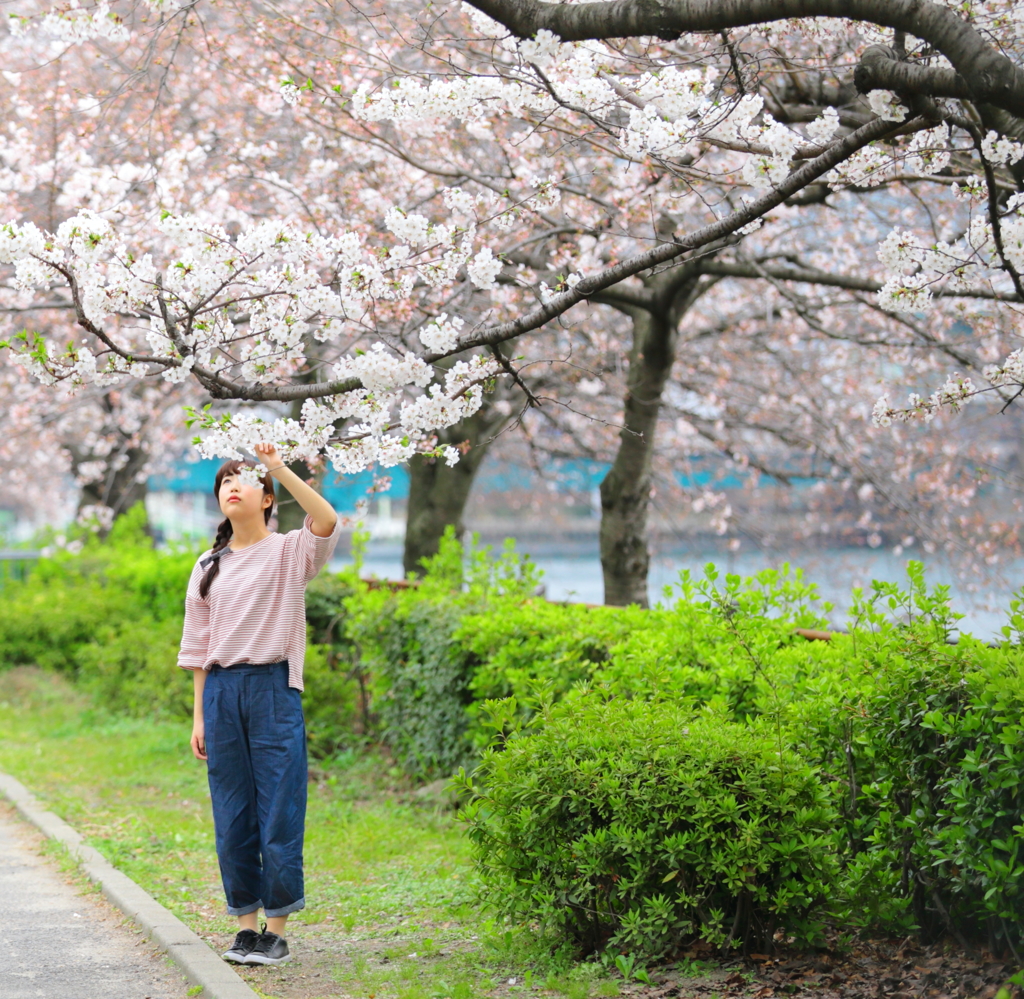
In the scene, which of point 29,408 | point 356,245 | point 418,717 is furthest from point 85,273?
point 29,408

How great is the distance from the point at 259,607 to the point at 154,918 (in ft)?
4.88

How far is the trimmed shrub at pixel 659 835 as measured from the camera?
3855mm

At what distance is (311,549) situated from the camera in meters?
4.52

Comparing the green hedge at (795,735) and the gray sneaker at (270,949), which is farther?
the gray sneaker at (270,949)

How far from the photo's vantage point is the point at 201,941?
15.0 feet

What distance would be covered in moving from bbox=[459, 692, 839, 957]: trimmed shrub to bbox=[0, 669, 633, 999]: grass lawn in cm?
22

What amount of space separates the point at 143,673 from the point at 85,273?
22.7 feet

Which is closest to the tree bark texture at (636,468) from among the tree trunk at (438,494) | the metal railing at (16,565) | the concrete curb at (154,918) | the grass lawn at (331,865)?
the tree trunk at (438,494)

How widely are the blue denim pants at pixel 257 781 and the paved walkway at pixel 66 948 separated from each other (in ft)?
1.41

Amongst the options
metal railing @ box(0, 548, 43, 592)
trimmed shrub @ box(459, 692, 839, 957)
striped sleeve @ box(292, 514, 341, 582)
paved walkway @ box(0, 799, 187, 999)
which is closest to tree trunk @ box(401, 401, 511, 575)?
metal railing @ box(0, 548, 43, 592)

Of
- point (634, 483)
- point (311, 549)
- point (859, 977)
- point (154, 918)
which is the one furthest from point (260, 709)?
point (634, 483)

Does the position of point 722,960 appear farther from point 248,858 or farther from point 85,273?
point 85,273

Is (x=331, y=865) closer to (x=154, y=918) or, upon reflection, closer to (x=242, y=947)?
(x=154, y=918)

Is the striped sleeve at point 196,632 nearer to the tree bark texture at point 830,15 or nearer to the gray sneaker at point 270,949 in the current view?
the gray sneaker at point 270,949
